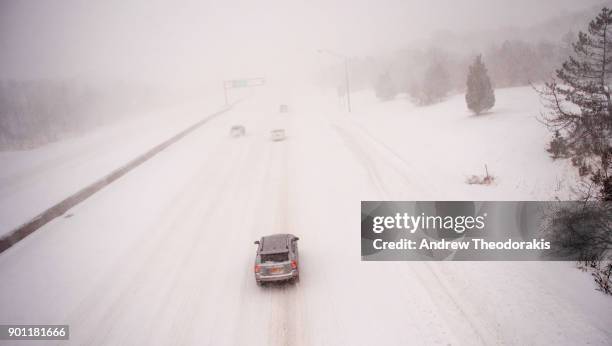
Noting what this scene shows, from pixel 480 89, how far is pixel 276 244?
70.7ft

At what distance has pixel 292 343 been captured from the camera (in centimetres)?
786

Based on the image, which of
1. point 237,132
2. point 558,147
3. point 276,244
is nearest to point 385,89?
point 237,132

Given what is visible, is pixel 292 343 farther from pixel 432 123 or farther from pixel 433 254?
pixel 432 123

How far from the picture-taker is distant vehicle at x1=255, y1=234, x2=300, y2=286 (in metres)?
9.49

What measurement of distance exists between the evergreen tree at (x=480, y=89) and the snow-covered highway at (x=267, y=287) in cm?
1000

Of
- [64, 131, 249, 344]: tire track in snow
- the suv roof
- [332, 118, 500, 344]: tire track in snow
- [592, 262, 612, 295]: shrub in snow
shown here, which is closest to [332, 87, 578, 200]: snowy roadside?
[332, 118, 500, 344]: tire track in snow

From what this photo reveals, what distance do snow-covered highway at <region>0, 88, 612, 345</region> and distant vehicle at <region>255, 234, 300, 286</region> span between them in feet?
1.96

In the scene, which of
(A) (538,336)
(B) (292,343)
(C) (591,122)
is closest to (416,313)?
(A) (538,336)

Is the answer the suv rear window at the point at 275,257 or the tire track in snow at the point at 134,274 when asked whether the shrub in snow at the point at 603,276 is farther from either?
the tire track in snow at the point at 134,274

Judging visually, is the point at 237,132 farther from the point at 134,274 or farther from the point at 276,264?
the point at 276,264

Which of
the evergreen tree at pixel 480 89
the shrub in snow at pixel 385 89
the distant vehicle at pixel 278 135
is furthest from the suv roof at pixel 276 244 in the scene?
the shrub in snow at pixel 385 89

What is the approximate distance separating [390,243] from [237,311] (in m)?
6.02

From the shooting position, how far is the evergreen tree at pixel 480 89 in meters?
23.6

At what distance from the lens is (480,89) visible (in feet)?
78.2
